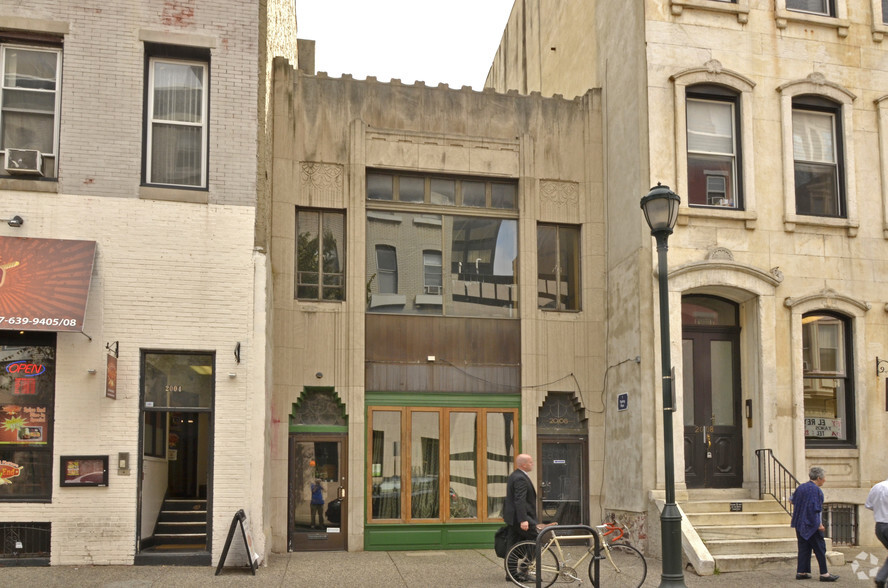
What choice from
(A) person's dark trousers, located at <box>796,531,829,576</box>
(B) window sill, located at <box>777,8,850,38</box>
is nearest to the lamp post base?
(A) person's dark trousers, located at <box>796,531,829,576</box>

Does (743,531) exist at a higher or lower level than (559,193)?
lower

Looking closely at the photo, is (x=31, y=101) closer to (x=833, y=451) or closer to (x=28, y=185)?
(x=28, y=185)

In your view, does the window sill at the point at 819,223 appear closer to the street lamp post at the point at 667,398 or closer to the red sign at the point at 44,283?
the street lamp post at the point at 667,398

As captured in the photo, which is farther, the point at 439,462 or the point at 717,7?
the point at 717,7

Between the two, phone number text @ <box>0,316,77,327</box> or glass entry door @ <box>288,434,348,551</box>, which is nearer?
phone number text @ <box>0,316,77,327</box>

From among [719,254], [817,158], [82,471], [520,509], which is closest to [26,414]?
[82,471]

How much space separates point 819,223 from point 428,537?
28.5 ft

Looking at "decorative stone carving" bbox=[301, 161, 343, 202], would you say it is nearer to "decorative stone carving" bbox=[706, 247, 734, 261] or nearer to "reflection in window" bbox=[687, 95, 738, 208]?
"reflection in window" bbox=[687, 95, 738, 208]

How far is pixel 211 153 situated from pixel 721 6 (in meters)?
9.20

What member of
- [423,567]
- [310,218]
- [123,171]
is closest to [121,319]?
[123,171]

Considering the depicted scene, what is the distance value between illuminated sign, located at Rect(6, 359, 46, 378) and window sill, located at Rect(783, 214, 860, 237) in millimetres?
12192

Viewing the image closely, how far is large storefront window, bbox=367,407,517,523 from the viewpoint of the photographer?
15711mm

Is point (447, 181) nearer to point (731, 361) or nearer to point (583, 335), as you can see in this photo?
point (583, 335)

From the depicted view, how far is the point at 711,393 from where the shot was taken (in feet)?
52.6
